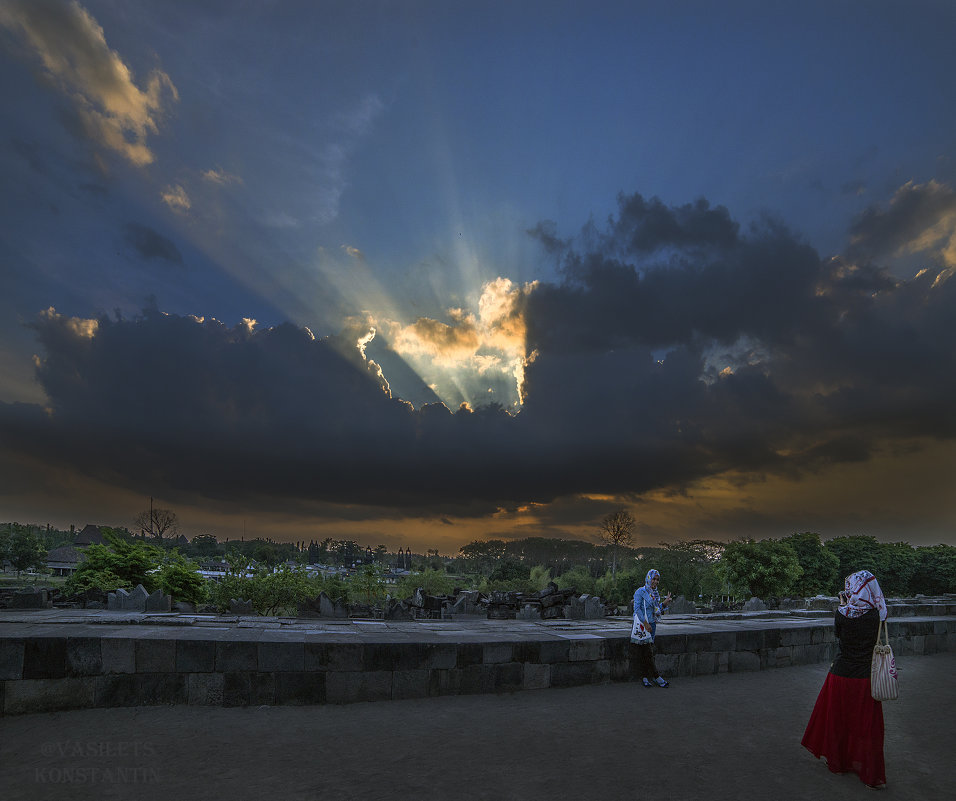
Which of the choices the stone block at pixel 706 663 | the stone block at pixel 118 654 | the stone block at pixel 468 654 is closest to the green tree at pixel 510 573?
the stone block at pixel 706 663

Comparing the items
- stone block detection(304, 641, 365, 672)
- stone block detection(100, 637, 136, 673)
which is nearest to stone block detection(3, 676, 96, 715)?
stone block detection(100, 637, 136, 673)

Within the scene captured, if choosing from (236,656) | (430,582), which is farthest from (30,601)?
(430,582)

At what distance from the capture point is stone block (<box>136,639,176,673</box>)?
7012mm

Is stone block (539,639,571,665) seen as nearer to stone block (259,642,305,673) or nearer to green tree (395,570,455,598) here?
stone block (259,642,305,673)

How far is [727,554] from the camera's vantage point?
45125 millimetres

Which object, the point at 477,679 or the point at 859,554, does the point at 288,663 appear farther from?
the point at 859,554

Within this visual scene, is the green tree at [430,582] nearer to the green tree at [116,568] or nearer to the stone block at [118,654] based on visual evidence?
the green tree at [116,568]

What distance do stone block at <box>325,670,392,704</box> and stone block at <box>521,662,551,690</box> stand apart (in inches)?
78.7

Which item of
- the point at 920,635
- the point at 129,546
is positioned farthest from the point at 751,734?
the point at 129,546

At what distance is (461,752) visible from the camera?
18.6 ft

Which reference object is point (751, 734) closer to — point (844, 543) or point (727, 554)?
point (727, 554)

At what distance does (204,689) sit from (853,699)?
704 cm

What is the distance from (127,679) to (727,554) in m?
45.6

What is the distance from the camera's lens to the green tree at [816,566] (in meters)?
52.0
